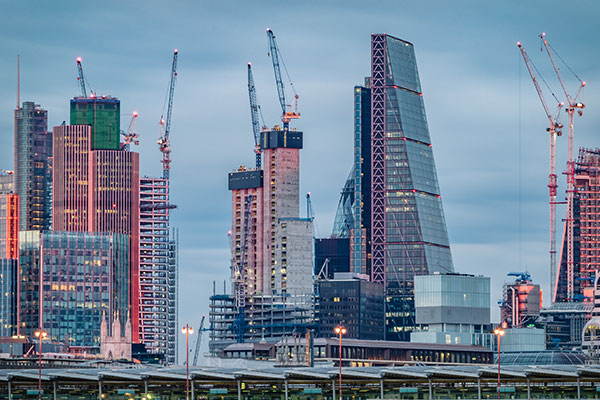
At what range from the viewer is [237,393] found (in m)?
198

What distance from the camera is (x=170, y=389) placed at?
199 metres

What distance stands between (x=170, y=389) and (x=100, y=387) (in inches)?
362

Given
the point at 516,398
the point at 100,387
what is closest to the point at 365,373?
the point at 516,398

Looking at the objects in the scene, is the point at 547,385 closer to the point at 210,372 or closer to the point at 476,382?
the point at 476,382

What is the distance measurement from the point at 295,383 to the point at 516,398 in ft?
93.4

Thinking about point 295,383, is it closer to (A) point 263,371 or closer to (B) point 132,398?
Result: (A) point 263,371

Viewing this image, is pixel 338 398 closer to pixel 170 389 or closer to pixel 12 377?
pixel 170 389

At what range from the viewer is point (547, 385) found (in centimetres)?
19662

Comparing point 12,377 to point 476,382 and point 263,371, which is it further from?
point 476,382

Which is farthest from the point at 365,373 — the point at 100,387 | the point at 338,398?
the point at 100,387

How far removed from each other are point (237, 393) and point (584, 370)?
44290mm

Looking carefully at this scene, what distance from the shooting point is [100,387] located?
19638 cm

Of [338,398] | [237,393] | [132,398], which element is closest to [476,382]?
[338,398]

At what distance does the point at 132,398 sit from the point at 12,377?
1562cm
